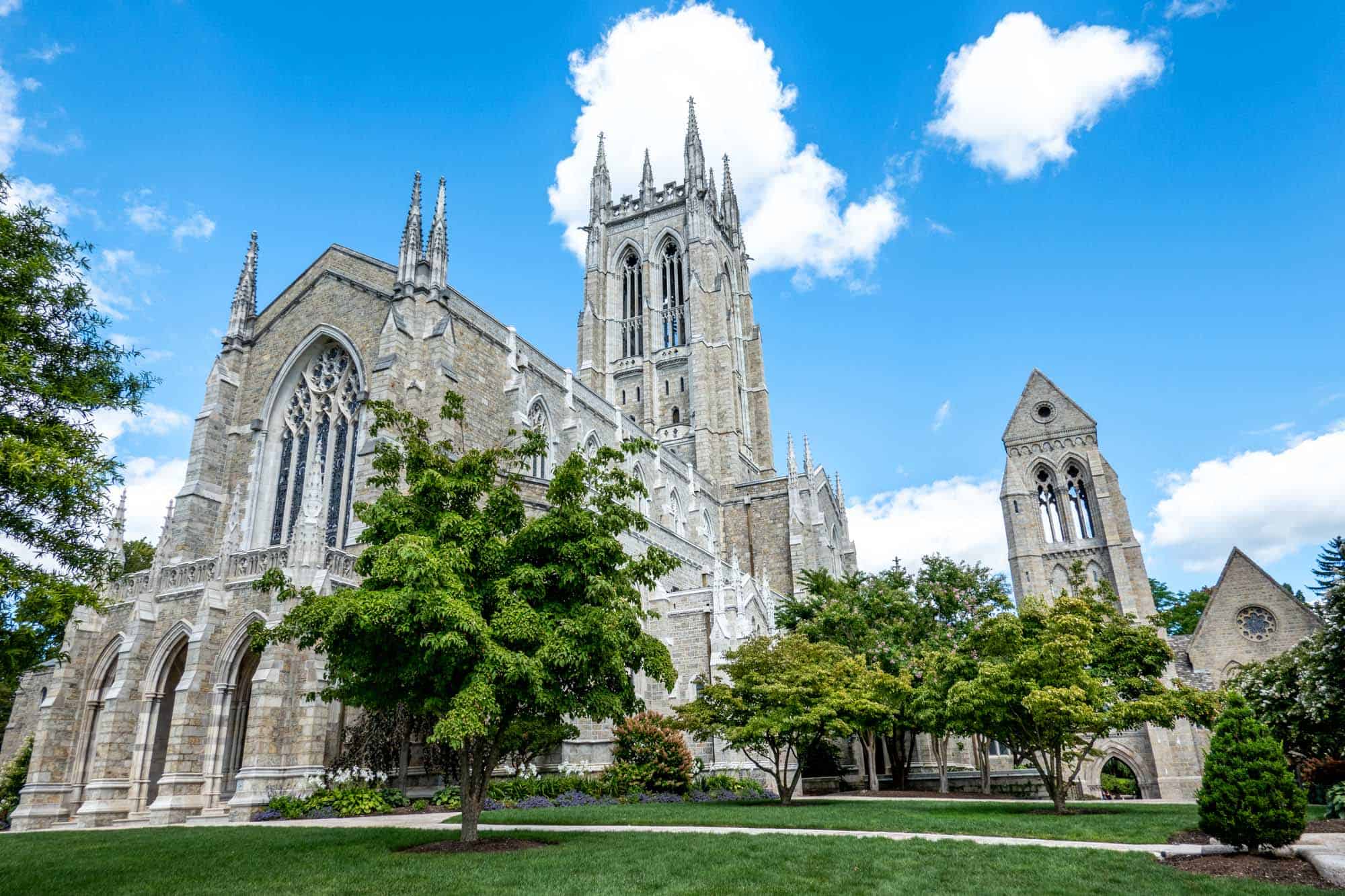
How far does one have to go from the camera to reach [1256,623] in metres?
30.8

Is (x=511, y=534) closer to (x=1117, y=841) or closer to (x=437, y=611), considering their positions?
(x=437, y=611)

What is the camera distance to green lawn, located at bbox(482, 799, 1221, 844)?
12.3 m

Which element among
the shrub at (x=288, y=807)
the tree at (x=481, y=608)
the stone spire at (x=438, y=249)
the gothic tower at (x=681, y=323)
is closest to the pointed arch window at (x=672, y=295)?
the gothic tower at (x=681, y=323)

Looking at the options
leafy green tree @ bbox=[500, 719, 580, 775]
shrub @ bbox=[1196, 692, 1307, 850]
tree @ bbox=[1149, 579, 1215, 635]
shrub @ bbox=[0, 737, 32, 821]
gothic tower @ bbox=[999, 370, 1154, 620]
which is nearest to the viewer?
shrub @ bbox=[1196, 692, 1307, 850]

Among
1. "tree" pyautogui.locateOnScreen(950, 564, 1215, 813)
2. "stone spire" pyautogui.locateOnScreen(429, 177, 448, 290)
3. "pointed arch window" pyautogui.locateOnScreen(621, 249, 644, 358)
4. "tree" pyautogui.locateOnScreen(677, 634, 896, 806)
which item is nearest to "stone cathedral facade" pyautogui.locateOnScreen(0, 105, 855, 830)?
"stone spire" pyautogui.locateOnScreen(429, 177, 448, 290)

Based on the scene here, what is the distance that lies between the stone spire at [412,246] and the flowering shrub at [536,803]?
49.2ft

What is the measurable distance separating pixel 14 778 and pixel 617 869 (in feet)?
73.7

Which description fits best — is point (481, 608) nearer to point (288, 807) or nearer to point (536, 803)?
point (288, 807)

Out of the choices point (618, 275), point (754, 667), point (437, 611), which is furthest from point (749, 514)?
point (437, 611)

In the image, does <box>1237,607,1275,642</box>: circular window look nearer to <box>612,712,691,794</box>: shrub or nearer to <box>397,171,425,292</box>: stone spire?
<box>612,712,691,794</box>: shrub

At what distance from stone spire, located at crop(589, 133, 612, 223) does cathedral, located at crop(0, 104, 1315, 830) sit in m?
19.2

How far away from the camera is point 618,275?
5597 cm

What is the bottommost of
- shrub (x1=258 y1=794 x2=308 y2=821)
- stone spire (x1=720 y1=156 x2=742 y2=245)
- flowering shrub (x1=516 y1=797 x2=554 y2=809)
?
flowering shrub (x1=516 y1=797 x2=554 y2=809)

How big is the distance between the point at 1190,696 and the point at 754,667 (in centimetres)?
941
